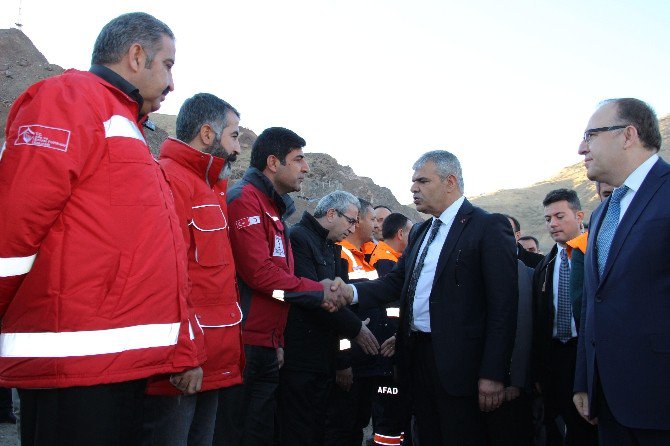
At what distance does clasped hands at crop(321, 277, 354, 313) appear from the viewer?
476 centimetres

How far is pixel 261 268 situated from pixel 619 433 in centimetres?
244

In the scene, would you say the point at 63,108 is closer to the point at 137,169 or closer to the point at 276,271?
the point at 137,169

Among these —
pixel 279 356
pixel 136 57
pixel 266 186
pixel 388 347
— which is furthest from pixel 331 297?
pixel 136 57

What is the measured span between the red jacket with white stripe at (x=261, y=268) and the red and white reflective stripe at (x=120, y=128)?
181cm

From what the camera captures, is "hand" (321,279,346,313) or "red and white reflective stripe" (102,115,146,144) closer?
"red and white reflective stripe" (102,115,146,144)

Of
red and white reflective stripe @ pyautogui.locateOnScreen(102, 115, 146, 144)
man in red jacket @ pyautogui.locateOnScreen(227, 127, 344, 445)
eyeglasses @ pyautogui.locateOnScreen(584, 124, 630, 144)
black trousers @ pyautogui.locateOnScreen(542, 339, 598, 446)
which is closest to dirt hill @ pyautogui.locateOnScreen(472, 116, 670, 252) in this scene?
black trousers @ pyautogui.locateOnScreen(542, 339, 598, 446)

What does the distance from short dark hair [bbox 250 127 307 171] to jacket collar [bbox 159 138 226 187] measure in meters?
1.31

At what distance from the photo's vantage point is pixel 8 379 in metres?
2.10

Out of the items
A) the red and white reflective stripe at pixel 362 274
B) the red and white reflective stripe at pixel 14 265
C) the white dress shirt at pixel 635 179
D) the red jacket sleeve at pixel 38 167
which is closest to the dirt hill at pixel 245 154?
the red and white reflective stripe at pixel 362 274

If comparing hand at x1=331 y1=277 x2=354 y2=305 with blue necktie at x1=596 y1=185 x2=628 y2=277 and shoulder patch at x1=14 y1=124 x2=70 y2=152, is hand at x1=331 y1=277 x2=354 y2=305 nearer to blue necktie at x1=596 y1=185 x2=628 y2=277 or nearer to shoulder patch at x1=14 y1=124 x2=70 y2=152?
blue necktie at x1=596 y1=185 x2=628 y2=277

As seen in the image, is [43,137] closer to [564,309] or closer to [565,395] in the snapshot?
[564,309]

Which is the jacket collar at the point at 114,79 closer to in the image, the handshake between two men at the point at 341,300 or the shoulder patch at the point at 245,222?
the shoulder patch at the point at 245,222

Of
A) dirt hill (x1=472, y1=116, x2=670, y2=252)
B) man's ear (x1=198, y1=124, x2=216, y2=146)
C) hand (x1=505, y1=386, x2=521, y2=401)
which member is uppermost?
man's ear (x1=198, y1=124, x2=216, y2=146)

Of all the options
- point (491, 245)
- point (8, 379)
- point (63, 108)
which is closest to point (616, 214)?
point (491, 245)
